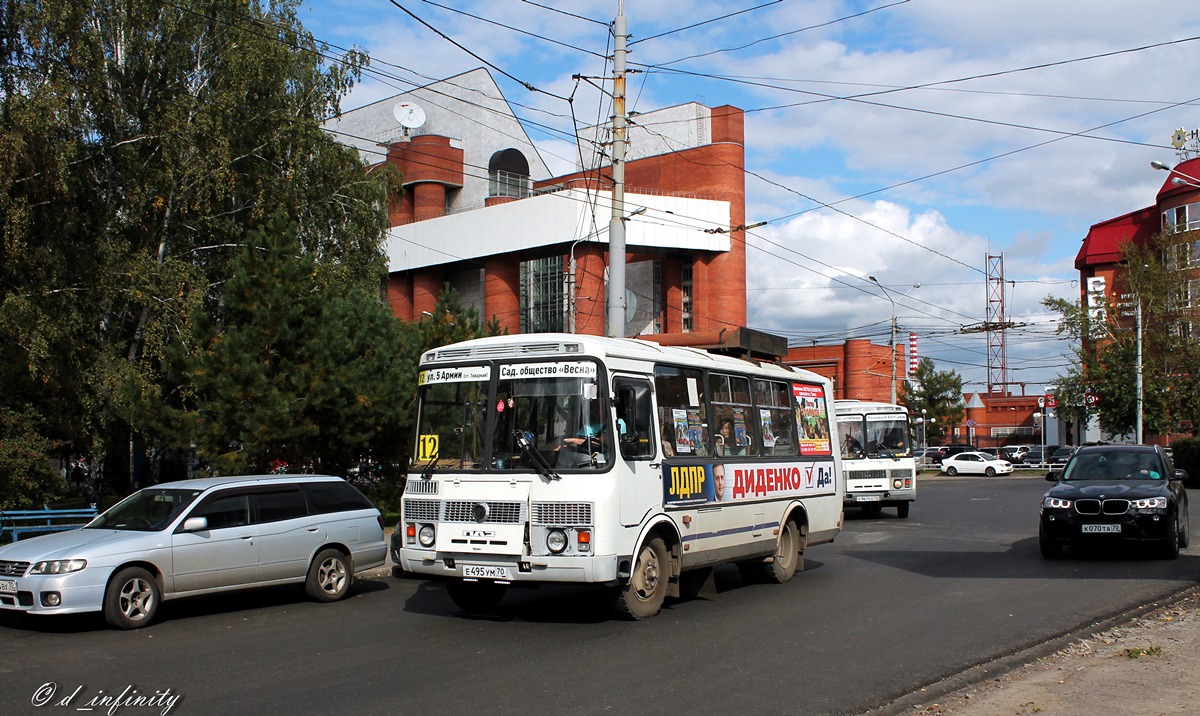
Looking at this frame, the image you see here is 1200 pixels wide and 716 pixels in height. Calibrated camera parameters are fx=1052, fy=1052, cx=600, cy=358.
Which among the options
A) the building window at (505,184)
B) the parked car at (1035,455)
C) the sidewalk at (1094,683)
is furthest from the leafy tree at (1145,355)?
the sidewalk at (1094,683)

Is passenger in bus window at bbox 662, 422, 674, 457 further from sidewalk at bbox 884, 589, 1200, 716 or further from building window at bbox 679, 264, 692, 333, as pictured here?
building window at bbox 679, 264, 692, 333

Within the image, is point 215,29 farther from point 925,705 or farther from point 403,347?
point 925,705

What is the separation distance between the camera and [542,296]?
67188 millimetres

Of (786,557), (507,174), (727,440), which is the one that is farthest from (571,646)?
(507,174)

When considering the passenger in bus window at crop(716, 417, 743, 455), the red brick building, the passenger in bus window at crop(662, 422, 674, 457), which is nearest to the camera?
the passenger in bus window at crop(662, 422, 674, 457)

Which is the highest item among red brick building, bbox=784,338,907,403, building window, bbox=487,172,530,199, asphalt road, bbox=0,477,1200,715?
building window, bbox=487,172,530,199

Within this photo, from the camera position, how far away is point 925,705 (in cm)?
707

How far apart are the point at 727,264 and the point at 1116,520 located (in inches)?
1850

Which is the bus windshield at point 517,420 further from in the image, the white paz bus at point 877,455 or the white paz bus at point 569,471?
the white paz bus at point 877,455

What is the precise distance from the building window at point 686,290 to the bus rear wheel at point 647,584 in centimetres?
5191

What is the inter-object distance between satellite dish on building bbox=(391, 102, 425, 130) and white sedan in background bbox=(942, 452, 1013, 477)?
127ft

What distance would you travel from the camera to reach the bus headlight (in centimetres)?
974

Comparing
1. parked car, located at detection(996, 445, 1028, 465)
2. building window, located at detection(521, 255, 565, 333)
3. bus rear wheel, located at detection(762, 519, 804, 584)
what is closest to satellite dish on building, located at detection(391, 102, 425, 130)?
building window, located at detection(521, 255, 565, 333)

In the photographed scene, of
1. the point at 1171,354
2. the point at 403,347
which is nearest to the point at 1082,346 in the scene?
the point at 1171,354
